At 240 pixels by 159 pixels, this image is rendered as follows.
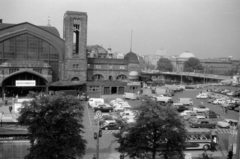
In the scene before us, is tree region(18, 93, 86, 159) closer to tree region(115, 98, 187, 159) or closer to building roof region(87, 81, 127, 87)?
tree region(115, 98, 187, 159)

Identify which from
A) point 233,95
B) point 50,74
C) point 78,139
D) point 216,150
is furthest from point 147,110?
point 233,95

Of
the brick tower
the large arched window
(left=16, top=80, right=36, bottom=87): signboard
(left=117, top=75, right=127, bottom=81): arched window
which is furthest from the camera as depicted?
(left=117, top=75, right=127, bottom=81): arched window

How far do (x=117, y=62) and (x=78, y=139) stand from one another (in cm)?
3931

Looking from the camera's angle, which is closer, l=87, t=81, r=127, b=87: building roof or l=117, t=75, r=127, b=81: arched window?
l=87, t=81, r=127, b=87: building roof

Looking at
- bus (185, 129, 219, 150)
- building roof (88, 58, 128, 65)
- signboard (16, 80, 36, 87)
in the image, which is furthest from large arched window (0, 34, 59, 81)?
bus (185, 129, 219, 150)

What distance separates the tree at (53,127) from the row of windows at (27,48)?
2952 centimetres

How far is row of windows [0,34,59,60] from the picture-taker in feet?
134

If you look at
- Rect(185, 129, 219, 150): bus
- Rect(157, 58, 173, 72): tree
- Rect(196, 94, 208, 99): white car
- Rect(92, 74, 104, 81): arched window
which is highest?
Rect(157, 58, 173, 72): tree

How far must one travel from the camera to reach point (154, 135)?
46.8ft

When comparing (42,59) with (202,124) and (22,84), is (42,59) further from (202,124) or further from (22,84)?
(202,124)

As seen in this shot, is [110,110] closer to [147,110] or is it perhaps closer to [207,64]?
[147,110]

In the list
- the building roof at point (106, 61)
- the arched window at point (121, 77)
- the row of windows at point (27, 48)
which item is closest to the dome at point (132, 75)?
the arched window at point (121, 77)

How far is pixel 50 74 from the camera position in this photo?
4119 centimetres

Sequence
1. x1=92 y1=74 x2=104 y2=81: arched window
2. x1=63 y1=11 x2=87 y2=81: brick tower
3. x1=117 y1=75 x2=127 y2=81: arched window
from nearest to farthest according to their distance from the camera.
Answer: x1=63 y1=11 x2=87 y2=81: brick tower, x1=92 y1=74 x2=104 y2=81: arched window, x1=117 y1=75 x2=127 y2=81: arched window
